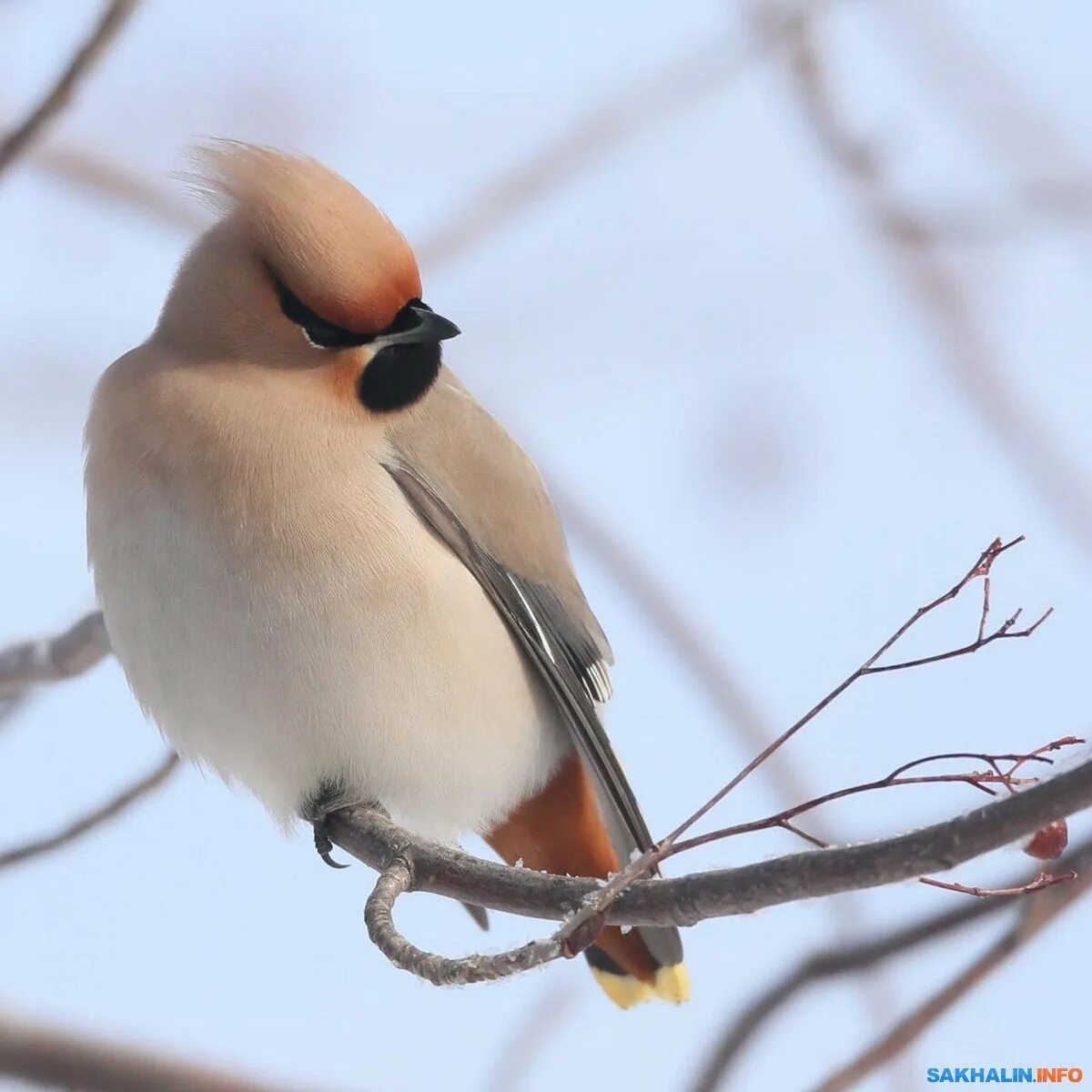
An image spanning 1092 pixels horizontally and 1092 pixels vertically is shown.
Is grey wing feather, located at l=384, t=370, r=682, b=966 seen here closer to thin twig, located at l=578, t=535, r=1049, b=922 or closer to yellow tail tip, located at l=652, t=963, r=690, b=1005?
yellow tail tip, located at l=652, t=963, r=690, b=1005

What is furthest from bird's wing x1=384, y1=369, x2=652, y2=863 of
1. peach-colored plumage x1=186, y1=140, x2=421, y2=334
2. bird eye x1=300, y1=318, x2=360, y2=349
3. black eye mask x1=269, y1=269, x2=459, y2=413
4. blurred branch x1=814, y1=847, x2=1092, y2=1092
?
blurred branch x1=814, y1=847, x2=1092, y2=1092

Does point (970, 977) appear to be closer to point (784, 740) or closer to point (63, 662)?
point (784, 740)

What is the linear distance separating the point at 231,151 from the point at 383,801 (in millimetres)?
1572

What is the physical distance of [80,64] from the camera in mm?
3234

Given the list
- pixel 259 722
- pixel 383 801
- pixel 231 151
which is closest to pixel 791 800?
pixel 383 801

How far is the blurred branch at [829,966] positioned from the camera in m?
2.94

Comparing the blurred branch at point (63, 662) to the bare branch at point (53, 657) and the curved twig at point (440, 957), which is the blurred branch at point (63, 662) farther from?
the curved twig at point (440, 957)

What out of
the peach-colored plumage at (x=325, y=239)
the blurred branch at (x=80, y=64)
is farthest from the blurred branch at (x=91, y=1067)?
the blurred branch at (x=80, y=64)

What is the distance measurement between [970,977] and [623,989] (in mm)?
1781

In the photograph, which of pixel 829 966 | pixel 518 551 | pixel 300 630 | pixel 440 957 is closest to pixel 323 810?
pixel 300 630

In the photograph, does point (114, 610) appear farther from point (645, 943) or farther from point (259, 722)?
point (645, 943)

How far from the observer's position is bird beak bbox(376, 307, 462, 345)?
359cm

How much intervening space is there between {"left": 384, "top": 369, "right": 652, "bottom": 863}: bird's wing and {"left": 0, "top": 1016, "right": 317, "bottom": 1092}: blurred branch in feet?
3.84

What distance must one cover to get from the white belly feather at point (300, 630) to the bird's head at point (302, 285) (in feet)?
0.76
